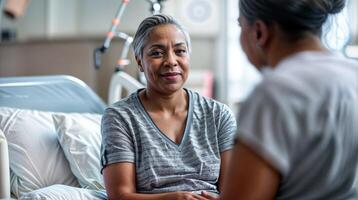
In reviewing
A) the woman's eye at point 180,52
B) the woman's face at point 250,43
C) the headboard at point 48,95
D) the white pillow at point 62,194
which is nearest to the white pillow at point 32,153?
the headboard at point 48,95

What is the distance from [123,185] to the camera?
1391mm

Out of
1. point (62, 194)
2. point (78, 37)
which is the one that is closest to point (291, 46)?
point (62, 194)

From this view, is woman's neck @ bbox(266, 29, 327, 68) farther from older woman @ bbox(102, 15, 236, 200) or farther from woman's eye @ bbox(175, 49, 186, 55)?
woman's eye @ bbox(175, 49, 186, 55)

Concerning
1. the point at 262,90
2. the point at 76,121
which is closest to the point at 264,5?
the point at 262,90

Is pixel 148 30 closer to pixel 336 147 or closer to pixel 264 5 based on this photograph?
pixel 264 5

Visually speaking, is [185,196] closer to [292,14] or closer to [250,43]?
[250,43]

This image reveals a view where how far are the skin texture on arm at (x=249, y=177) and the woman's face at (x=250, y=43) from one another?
23 cm

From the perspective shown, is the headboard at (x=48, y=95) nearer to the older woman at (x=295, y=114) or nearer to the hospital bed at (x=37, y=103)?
the hospital bed at (x=37, y=103)

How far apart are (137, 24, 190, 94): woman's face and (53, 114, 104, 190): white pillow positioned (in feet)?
1.42

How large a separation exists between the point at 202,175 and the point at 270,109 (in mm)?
782

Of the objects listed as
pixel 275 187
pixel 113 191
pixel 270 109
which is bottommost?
pixel 113 191

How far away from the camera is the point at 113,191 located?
139cm

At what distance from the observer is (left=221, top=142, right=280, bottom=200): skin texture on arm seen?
0.76 metres

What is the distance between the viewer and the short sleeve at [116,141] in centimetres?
141
